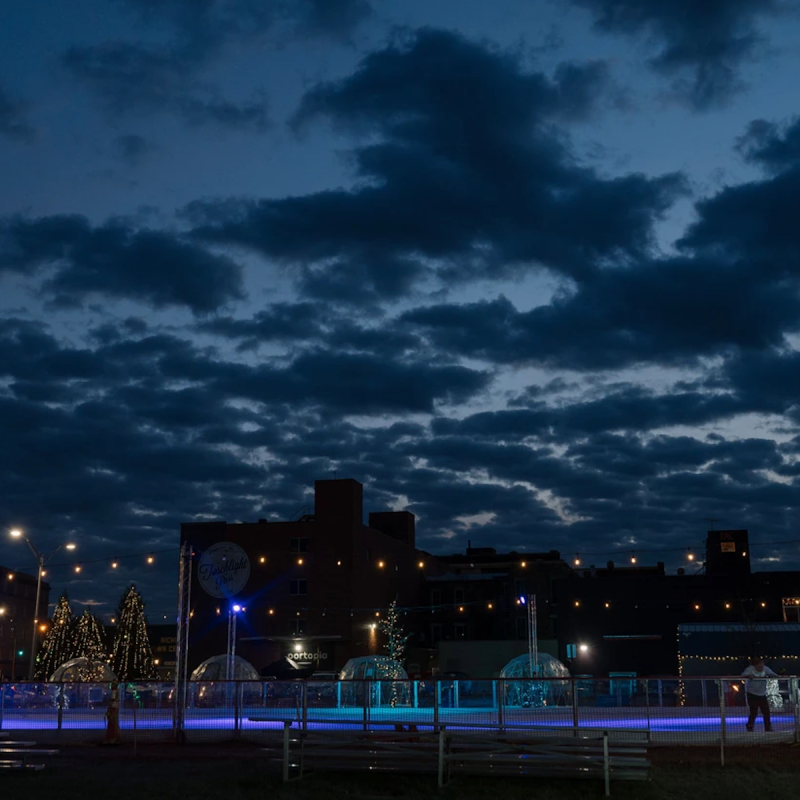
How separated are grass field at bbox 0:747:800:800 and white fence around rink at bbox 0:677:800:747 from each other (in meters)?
2.88

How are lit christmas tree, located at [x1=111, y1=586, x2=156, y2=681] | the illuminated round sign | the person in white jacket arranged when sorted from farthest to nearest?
1. the illuminated round sign
2. lit christmas tree, located at [x1=111, y1=586, x2=156, y2=681]
3. the person in white jacket

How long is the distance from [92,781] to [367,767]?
5.01 m

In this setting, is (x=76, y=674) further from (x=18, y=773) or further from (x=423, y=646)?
(x=423, y=646)

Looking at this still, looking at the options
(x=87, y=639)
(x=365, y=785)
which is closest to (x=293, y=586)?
(x=87, y=639)

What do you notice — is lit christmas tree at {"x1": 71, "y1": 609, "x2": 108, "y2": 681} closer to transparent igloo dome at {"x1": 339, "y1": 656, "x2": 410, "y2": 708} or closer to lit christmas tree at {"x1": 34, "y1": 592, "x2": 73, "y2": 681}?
lit christmas tree at {"x1": 34, "y1": 592, "x2": 73, "y2": 681}

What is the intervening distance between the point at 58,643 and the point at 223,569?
15.3m

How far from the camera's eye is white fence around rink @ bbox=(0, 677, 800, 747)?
74.2 feet

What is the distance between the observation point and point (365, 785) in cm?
1697

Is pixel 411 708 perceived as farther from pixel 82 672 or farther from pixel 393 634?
pixel 393 634

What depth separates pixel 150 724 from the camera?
2891 centimetres

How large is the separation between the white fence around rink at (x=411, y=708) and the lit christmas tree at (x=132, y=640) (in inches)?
1970

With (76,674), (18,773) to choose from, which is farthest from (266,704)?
(76,674)

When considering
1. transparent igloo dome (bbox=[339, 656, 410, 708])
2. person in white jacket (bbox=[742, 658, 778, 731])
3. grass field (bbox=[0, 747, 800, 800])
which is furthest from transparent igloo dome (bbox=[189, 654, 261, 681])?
person in white jacket (bbox=[742, 658, 778, 731])

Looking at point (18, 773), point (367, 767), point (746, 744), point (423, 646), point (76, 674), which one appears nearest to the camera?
point (367, 767)
